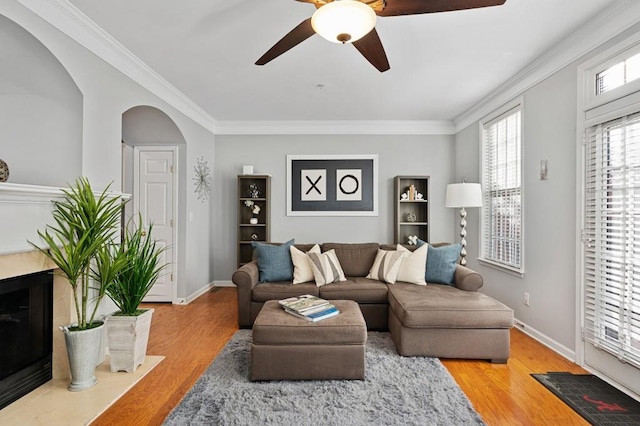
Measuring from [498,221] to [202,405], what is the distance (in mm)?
3558

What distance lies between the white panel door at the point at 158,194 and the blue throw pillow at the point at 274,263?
1446 mm

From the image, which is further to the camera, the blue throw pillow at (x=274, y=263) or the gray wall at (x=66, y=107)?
the blue throw pillow at (x=274, y=263)

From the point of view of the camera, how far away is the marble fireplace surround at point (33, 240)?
1.93 m

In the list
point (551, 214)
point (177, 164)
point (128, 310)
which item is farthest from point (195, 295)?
point (551, 214)

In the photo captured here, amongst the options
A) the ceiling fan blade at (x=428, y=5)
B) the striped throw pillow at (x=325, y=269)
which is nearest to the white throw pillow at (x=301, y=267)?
the striped throw pillow at (x=325, y=269)

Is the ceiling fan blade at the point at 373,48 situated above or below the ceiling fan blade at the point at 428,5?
below

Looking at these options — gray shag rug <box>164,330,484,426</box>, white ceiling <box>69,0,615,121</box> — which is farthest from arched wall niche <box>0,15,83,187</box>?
gray shag rug <box>164,330,484,426</box>

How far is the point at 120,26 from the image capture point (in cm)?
252

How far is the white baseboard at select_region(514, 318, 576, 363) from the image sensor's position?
271 centimetres

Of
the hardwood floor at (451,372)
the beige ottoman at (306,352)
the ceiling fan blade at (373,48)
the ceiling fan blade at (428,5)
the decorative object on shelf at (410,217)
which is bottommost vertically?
the hardwood floor at (451,372)

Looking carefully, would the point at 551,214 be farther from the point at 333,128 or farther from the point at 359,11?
the point at 333,128

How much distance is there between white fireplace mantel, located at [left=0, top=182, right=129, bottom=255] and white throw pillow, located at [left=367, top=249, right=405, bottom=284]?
288cm

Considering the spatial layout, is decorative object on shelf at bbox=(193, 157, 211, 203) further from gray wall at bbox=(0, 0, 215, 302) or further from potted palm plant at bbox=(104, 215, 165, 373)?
potted palm plant at bbox=(104, 215, 165, 373)

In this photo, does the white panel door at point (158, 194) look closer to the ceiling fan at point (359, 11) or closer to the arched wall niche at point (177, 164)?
the arched wall niche at point (177, 164)
